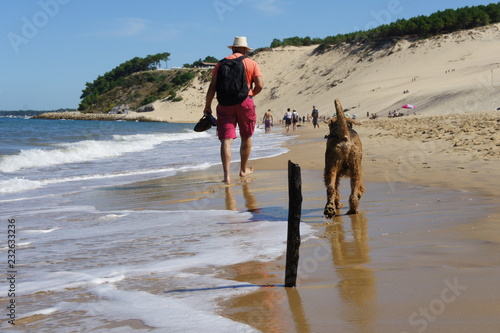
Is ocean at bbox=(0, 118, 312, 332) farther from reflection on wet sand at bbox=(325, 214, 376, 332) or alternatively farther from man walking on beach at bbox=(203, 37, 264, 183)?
man walking on beach at bbox=(203, 37, 264, 183)

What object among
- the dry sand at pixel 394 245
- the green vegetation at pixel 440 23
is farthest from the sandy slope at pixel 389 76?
the dry sand at pixel 394 245

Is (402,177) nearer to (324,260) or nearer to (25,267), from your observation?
(324,260)

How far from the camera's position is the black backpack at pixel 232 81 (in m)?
7.04

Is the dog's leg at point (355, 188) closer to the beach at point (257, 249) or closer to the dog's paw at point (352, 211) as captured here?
the dog's paw at point (352, 211)

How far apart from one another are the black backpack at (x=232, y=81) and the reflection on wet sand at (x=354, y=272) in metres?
3.10

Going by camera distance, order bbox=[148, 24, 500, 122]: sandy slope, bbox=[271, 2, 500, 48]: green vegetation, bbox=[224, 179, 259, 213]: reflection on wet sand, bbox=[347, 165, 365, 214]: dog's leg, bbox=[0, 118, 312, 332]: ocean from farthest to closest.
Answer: bbox=[271, 2, 500, 48]: green vegetation
bbox=[148, 24, 500, 122]: sandy slope
bbox=[224, 179, 259, 213]: reflection on wet sand
bbox=[347, 165, 365, 214]: dog's leg
bbox=[0, 118, 312, 332]: ocean

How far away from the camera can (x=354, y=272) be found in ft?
9.78

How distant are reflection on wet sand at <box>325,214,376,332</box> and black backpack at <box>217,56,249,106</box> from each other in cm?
310

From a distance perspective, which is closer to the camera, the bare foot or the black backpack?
the black backpack

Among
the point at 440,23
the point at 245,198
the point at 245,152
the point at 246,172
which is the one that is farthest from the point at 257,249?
the point at 440,23

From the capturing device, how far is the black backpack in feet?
23.1

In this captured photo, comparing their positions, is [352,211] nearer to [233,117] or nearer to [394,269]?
[394,269]

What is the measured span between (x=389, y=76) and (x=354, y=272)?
178 feet

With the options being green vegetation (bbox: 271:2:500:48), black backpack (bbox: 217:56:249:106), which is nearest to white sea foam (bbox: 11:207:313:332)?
black backpack (bbox: 217:56:249:106)
